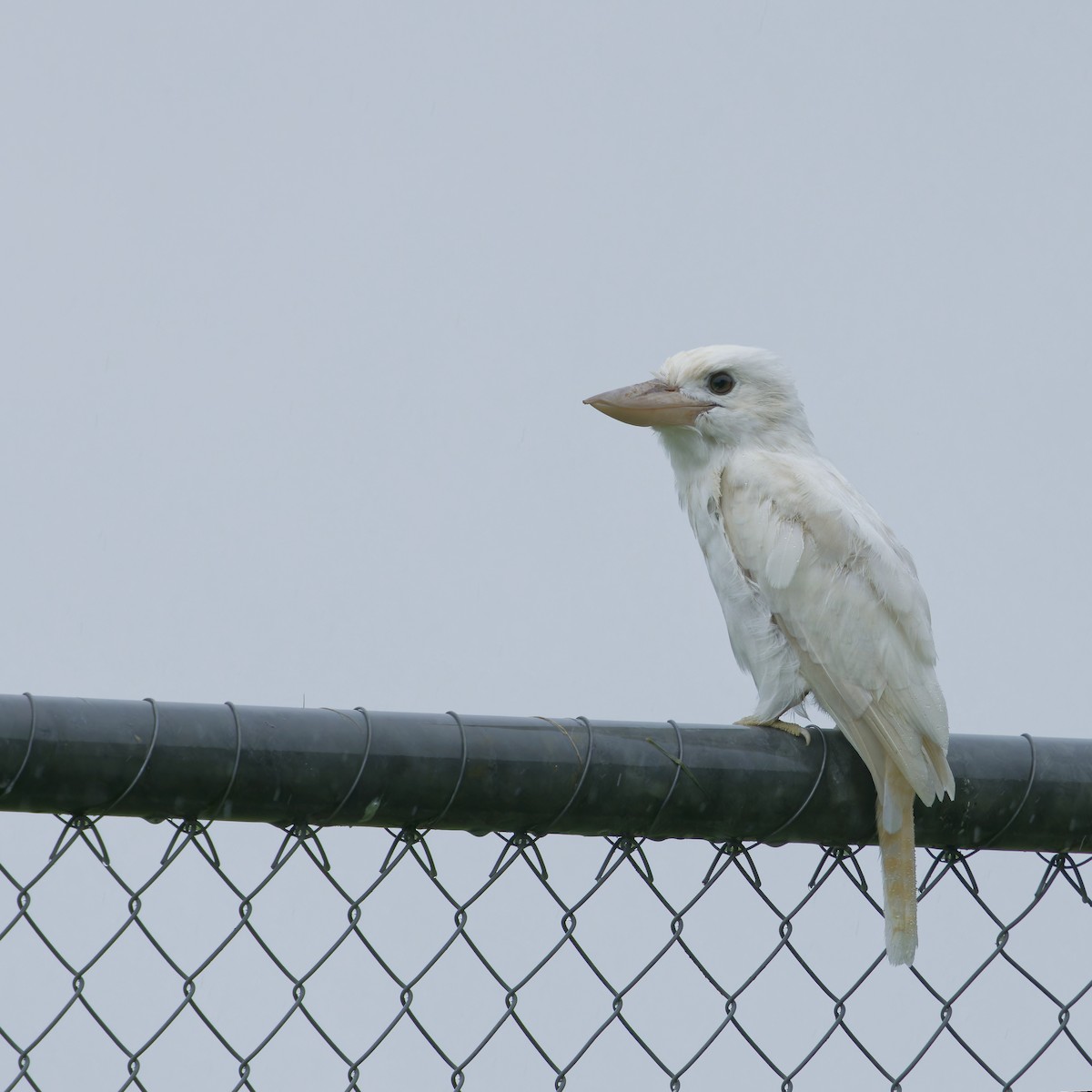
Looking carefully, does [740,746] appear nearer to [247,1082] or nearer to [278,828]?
[278,828]

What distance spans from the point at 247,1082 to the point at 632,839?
0.65 metres

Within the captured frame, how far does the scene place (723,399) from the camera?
4.64 metres

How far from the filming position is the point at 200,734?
1.92m

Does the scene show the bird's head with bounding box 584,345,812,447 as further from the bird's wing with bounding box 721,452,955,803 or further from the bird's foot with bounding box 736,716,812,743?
the bird's foot with bounding box 736,716,812,743

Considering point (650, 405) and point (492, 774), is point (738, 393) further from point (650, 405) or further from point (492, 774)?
point (492, 774)

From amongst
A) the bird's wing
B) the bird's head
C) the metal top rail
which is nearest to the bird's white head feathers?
the bird's head

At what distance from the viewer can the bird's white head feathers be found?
4586 mm

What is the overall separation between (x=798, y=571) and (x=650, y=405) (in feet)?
2.58

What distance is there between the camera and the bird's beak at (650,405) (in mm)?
4375

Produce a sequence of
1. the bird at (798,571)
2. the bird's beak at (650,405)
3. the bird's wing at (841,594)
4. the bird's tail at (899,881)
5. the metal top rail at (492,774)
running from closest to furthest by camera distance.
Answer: the metal top rail at (492,774) → the bird's tail at (899,881) → the bird at (798,571) → the bird's wing at (841,594) → the bird's beak at (650,405)

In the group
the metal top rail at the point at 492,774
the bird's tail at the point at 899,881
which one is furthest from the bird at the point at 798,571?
the metal top rail at the point at 492,774

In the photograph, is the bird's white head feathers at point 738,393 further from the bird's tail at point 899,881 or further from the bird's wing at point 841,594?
the bird's tail at point 899,881

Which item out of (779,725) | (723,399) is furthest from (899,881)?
(723,399)

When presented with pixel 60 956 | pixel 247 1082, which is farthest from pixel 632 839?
pixel 60 956
